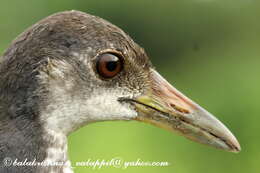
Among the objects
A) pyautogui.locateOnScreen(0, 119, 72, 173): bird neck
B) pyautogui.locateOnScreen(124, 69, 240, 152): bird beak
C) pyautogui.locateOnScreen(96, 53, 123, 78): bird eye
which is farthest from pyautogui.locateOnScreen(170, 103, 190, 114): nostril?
pyautogui.locateOnScreen(0, 119, 72, 173): bird neck

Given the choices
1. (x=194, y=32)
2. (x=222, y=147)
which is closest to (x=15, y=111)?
(x=222, y=147)

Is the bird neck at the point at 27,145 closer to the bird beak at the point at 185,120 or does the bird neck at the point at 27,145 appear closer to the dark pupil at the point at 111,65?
the dark pupil at the point at 111,65

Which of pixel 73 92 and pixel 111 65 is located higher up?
pixel 111 65

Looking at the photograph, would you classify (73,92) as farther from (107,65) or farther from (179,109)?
(179,109)

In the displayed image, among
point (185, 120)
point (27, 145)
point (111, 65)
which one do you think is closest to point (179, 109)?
point (185, 120)

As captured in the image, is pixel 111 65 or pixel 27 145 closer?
pixel 27 145

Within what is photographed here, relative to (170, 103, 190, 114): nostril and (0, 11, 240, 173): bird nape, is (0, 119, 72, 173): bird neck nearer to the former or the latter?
(0, 11, 240, 173): bird nape

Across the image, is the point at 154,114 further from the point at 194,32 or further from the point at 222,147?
the point at 194,32
